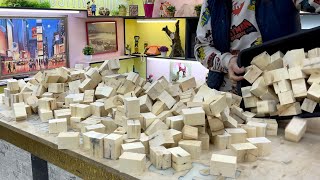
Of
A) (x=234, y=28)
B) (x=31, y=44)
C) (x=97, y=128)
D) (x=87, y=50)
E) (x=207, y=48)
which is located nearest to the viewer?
(x=97, y=128)

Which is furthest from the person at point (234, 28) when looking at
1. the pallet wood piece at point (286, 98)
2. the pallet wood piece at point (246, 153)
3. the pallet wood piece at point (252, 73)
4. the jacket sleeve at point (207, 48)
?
the pallet wood piece at point (246, 153)

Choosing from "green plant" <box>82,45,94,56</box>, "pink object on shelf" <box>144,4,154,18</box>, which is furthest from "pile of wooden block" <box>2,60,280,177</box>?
"pink object on shelf" <box>144,4,154,18</box>

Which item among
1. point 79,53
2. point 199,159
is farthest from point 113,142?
point 79,53

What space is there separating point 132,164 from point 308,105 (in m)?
0.63

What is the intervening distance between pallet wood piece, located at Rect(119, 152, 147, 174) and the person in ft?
2.22

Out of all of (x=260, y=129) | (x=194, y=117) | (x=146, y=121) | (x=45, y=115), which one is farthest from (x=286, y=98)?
(x=45, y=115)

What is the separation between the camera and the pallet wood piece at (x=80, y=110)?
120 cm

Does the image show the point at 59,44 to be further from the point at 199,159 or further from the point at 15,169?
the point at 199,159

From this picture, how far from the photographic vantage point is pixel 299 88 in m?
1.12

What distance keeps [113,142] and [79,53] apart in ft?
13.0

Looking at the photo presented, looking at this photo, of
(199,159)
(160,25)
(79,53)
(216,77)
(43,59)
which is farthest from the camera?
(160,25)

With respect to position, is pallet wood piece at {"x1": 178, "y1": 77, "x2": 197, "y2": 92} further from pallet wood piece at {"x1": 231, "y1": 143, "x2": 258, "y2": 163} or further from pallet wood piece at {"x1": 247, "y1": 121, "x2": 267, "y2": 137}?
pallet wood piece at {"x1": 231, "y1": 143, "x2": 258, "y2": 163}

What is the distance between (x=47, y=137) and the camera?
1.11 meters

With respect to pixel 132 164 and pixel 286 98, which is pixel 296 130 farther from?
pixel 132 164
